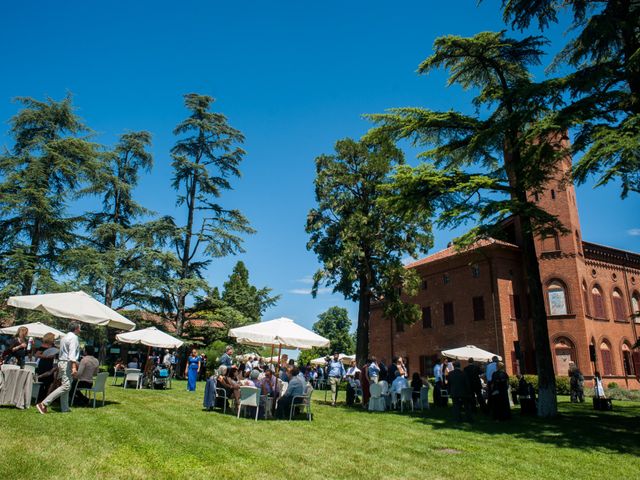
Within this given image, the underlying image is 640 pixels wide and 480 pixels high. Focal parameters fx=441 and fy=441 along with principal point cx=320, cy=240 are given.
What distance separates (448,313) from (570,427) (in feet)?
72.5

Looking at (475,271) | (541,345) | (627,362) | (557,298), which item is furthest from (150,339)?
(627,362)

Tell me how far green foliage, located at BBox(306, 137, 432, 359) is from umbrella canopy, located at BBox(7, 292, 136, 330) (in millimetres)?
13852

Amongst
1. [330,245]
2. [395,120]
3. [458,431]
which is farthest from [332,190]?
[458,431]

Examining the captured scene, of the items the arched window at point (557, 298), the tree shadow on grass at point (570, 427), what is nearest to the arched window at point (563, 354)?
the arched window at point (557, 298)

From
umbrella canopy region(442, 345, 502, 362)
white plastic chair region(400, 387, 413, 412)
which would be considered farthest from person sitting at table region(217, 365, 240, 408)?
umbrella canopy region(442, 345, 502, 362)

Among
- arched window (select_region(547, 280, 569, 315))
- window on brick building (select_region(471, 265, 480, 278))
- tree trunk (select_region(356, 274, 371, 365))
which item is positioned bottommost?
tree trunk (select_region(356, 274, 371, 365))

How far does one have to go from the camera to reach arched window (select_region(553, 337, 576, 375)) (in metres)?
27.4

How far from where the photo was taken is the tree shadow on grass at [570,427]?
9.02 m

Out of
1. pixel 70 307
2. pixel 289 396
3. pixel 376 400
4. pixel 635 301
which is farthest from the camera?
pixel 635 301

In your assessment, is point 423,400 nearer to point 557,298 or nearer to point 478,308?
point 478,308

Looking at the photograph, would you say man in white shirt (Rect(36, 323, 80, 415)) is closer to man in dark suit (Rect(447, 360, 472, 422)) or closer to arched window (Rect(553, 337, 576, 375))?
man in dark suit (Rect(447, 360, 472, 422))

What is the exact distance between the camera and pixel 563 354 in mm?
27625

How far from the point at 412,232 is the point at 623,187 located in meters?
14.9

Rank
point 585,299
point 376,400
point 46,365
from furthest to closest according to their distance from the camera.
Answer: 1. point 585,299
2. point 376,400
3. point 46,365
